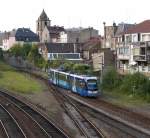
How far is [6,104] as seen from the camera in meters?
46.3

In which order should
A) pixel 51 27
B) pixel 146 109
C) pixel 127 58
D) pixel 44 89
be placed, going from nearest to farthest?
1. pixel 146 109
2. pixel 44 89
3. pixel 127 58
4. pixel 51 27

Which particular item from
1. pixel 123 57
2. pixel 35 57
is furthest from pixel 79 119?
pixel 35 57

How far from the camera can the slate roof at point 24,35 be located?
499 ft

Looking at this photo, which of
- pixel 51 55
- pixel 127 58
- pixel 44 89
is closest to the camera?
pixel 44 89

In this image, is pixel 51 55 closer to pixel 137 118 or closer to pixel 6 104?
pixel 6 104

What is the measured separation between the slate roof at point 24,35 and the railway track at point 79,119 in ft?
328

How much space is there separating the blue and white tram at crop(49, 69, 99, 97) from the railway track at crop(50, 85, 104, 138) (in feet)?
6.22

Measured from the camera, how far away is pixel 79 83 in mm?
51250

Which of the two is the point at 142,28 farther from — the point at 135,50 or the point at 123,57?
the point at 123,57

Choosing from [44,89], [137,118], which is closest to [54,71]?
[44,89]

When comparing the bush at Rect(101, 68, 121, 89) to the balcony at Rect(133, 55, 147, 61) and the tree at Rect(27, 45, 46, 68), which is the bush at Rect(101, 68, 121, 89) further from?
the tree at Rect(27, 45, 46, 68)

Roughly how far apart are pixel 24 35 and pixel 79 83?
343ft

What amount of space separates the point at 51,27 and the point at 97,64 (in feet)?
222

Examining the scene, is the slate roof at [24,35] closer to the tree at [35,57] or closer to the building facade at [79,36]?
the building facade at [79,36]
